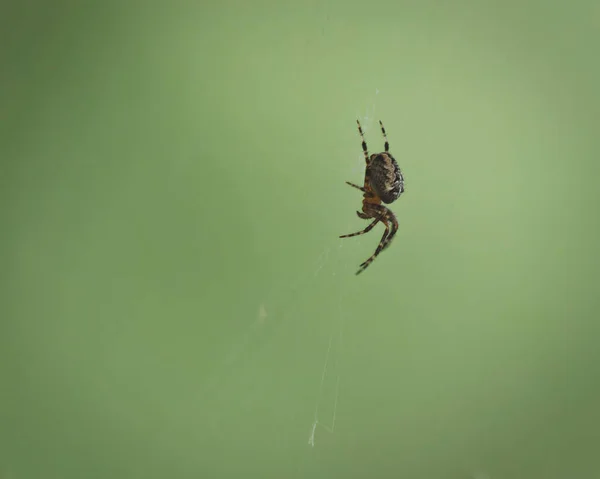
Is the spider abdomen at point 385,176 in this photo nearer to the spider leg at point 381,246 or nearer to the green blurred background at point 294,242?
the spider leg at point 381,246

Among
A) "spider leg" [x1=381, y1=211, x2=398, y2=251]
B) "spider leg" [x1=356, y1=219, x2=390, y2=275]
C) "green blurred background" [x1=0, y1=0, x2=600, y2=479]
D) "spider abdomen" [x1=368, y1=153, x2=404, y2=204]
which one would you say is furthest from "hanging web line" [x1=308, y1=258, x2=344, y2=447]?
"spider abdomen" [x1=368, y1=153, x2=404, y2=204]

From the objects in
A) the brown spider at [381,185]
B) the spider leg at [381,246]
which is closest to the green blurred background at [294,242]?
the spider leg at [381,246]

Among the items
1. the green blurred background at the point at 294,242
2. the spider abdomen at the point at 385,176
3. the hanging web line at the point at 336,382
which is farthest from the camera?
the hanging web line at the point at 336,382

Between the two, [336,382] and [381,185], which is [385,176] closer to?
[381,185]

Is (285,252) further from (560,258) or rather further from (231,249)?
(560,258)

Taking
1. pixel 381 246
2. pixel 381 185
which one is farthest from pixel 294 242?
pixel 381 185

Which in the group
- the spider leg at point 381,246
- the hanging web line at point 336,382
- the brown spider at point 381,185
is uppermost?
the brown spider at point 381,185
